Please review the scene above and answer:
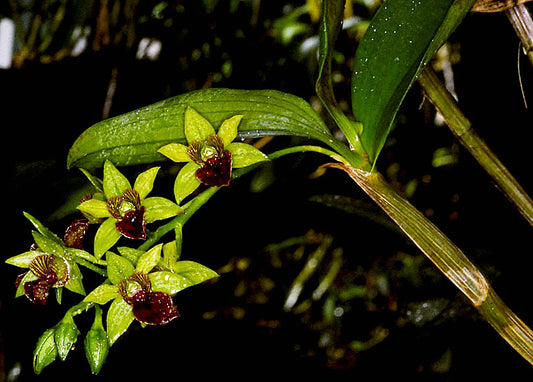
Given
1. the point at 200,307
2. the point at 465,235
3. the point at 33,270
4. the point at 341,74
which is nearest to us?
the point at 33,270

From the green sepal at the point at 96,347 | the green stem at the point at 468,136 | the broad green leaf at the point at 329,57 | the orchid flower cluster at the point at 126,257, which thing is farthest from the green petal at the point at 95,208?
the green stem at the point at 468,136

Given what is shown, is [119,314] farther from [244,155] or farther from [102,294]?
[244,155]

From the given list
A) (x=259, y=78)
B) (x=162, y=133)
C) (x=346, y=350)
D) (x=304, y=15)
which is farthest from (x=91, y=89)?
(x=346, y=350)

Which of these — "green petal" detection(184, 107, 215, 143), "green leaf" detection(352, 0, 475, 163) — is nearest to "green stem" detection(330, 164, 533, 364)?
"green leaf" detection(352, 0, 475, 163)

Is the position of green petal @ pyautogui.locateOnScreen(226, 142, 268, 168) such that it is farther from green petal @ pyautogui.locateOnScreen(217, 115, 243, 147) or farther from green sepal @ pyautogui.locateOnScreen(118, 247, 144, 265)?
green sepal @ pyautogui.locateOnScreen(118, 247, 144, 265)

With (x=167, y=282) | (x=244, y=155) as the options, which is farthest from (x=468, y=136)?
(x=167, y=282)

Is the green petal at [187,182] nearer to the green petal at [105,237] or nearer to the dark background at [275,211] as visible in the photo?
the green petal at [105,237]

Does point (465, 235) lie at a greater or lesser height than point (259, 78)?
lesser

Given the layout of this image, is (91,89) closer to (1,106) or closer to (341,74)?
(1,106)
